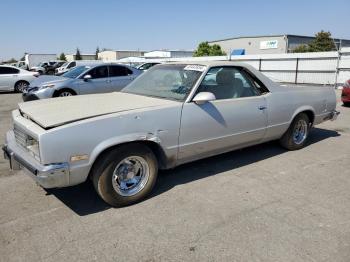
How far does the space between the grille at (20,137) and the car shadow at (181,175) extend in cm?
70

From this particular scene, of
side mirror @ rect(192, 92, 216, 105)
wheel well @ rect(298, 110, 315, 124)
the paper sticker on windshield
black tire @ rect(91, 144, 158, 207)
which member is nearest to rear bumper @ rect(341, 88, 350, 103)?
wheel well @ rect(298, 110, 315, 124)

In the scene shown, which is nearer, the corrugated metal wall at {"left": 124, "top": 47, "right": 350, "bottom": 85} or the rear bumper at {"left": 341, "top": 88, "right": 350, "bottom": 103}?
the rear bumper at {"left": 341, "top": 88, "right": 350, "bottom": 103}

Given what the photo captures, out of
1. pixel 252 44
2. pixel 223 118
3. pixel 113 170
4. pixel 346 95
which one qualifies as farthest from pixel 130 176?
pixel 252 44

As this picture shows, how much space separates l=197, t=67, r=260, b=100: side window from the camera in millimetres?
4414

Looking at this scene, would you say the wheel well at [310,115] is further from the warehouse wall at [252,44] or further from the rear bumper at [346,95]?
the warehouse wall at [252,44]

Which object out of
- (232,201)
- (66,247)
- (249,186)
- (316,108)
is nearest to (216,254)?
(232,201)

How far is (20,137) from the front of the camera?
12.2 feet

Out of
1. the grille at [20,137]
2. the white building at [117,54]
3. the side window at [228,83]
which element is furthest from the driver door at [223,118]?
the white building at [117,54]

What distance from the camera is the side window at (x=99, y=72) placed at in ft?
34.9

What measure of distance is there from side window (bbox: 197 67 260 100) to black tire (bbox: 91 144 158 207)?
114 centimetres

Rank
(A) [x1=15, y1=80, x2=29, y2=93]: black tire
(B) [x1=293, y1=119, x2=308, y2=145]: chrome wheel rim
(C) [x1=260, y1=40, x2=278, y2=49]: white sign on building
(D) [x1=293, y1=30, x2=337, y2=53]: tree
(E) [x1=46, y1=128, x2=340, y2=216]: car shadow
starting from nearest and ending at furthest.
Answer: (E) [x1=46, y1=128, x2=340, y2=216]: car shadow, (B) [x1=293, y1=119, x2=308, y2=145]: chrome wheel rim, (A) [x1=15, y1=80, x2=29, y2=93]: black tire, (D) [x1=293, y1=30, x2=337, y2=53]: tree, (C) [x1=260, y1=40, x2=278, y2=49]: white sign on building

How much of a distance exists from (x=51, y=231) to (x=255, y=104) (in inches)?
123

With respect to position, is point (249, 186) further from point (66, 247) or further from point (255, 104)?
point (66, 247)

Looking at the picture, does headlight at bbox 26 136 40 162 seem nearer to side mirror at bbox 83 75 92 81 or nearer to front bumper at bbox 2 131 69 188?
front bumper at bbox 2 131 69 188
